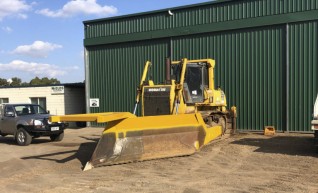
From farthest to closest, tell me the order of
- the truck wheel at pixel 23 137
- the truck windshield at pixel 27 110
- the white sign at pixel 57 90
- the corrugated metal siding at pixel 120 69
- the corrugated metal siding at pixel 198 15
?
1. the white sign at pixel 57 90
2. the corrugated metal siding at pixel 120 69
3. the corrugated metal siding at pixel 198 15
4. the truck windshield at pixel 27 110
5. the truck wheel at pixel 23 137

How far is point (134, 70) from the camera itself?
21.2 metres

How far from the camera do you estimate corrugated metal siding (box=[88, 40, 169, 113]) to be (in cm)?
2054

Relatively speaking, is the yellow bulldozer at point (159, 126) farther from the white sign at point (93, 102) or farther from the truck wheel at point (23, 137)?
the white sign at point (93, 102)

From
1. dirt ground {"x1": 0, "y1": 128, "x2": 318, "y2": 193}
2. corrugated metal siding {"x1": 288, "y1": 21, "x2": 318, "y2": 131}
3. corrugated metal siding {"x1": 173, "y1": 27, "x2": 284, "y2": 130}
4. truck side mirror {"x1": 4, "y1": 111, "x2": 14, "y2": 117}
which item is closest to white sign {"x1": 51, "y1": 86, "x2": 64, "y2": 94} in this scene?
truck side mirror {"x1": 4, "y1": 111, "x2": 14, "y2": 117}

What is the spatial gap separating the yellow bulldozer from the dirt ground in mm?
278

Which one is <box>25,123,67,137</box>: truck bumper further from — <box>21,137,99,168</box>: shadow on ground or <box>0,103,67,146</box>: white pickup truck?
<box>21,137,99,168</box>: shadow on ground

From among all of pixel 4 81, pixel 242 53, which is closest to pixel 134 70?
pixel 242 53

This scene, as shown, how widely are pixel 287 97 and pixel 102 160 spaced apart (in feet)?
33.1

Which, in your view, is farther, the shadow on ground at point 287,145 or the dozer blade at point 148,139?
the shadow on ground at point 287,145

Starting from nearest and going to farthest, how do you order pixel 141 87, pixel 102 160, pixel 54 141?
pixel 102 160
pixel 141 87
pixel 54 141

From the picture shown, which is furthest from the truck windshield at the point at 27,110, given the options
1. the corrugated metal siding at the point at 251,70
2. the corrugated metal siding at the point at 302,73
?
the corrugated metal siding at the point at 302,73

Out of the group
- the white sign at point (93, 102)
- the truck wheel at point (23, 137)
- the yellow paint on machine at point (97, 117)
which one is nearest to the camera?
the yellow paint on machine at point (97, 117)

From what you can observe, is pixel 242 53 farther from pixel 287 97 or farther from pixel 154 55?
pixel 154 55

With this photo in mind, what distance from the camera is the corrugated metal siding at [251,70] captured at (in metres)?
→ 17.1
